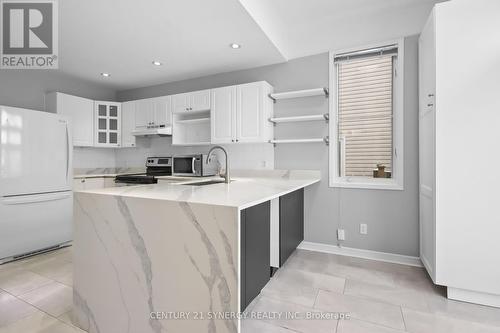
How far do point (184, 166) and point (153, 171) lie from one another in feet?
2.14

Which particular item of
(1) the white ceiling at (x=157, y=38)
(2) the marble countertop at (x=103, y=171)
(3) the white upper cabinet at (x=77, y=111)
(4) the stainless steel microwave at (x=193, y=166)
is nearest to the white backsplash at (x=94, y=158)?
(2) the marble countertop at (x=103, y=171)

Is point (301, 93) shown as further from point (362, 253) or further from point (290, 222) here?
point (362, 253)

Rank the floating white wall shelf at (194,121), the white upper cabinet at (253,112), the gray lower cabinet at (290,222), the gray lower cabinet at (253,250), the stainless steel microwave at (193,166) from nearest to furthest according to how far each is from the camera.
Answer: the gray lower cabinet at (253,250) → the gray lower cabinet at (290,222) → the white upper cabinet at (253,112) → the stainless steel microwave at (193,166) → the floating white wall shelf at (194,121)

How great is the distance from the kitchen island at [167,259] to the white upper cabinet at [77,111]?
9.04ft

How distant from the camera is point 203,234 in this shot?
1184 millimetres

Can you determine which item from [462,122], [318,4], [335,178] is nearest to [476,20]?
[462,122]

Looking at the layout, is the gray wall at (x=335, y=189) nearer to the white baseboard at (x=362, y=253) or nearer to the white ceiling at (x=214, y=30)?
the white baseboard at (x=362, y=253)

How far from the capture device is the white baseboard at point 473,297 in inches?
72.1

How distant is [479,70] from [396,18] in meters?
1.21

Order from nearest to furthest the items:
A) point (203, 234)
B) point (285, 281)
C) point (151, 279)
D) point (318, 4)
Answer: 1. point (203, 234)
2. point (151, 279)
3. point (285, 281)
4. point (318, 4)

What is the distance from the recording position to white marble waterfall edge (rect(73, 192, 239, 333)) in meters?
1.15

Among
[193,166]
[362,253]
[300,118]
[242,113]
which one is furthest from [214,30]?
[362,253]

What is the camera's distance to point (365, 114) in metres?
2.91

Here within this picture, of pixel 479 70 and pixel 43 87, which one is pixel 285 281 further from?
pixel 43 87
